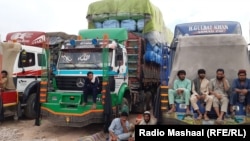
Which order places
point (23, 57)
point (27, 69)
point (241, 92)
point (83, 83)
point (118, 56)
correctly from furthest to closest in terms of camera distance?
point (27, 69), point (23, 57), point (118, 56), point (83, 83), point (241, 92)

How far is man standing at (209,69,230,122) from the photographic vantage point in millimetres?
6102

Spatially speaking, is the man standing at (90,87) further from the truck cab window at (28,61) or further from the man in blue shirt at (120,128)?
the truck cab window at (28,61)

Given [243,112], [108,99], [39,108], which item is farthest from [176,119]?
[39,108]

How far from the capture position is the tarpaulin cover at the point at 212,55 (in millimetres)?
6941

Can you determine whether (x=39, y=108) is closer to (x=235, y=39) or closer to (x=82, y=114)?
(x=82, y=114)

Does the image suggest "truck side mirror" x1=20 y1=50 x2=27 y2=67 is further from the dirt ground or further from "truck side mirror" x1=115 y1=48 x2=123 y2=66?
"truck side mirror" x1=115 y1=48 x2=123 y2=66

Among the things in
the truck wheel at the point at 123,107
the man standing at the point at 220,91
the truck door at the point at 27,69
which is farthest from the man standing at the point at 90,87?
the truck door at the point at 27,69

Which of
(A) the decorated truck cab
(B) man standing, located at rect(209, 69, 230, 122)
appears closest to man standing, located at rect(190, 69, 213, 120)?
(B) man standing, located at rect(209, 69, 230, 122)

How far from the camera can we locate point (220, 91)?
6352mm

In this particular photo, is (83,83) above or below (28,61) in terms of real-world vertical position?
below

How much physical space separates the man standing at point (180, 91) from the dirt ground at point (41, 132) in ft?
8.18

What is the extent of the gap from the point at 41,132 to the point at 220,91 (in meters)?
4.85

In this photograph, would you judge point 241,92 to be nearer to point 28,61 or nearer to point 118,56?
point 118,56

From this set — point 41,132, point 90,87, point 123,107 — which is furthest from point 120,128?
point 41,132
